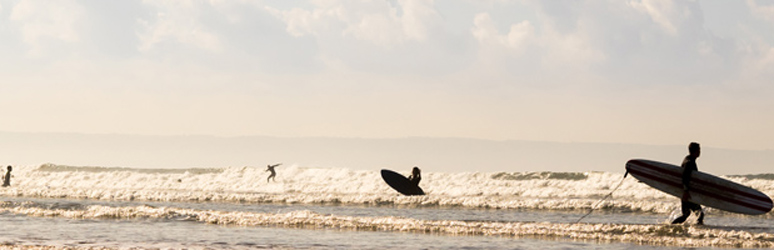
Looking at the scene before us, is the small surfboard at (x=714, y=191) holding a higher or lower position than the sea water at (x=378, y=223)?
higher

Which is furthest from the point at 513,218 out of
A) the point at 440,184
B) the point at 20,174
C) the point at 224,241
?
the point at 20,174

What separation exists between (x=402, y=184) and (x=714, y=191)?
16390mm

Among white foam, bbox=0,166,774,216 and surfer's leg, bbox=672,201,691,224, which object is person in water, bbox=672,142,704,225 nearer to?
surfer's leg, bbox=672,201,691,224

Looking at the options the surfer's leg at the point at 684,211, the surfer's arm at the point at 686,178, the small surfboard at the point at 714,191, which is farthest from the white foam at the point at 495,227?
the surfer's arm at the point at 686,178

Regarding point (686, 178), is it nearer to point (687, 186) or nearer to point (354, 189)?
point (687, 186)

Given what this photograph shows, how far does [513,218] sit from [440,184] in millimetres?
21032

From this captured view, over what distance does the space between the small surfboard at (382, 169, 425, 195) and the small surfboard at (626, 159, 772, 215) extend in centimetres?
1342

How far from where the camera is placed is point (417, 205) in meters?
28.6

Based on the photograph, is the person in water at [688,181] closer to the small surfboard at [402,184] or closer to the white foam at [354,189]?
the white foam at [354,189]

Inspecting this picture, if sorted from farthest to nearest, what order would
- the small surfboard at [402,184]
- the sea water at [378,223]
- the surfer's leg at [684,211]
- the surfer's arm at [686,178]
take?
the small surfboard at [402,184]
the surfer's leg at [684,211]
the surfer's arm at [686,178]
the sea water at [378,223]

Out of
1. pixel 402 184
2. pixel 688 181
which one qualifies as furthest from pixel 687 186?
pixel 402 184

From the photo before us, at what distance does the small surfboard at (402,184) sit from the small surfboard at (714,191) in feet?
44.0

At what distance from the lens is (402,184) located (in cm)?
3338

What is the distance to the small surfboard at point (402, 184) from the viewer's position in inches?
1257
